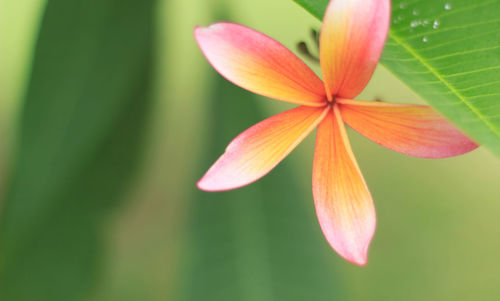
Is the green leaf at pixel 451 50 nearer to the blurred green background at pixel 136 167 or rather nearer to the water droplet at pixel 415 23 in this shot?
the water droplet at pixel 415 23

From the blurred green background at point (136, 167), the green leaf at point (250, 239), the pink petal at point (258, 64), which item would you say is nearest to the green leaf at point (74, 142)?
the blurred green background at point (136, 167)

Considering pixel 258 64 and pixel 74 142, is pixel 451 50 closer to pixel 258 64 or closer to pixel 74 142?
pixel 258 64

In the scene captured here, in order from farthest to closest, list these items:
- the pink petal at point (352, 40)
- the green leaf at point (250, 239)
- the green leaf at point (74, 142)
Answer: the green leaf at point (250, 239) → the green leaf at point (74, 142) → the pink petal at point (352, 40)

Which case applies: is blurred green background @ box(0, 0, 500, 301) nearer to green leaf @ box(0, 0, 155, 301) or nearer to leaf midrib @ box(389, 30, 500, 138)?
green leaf @ box(0, 0, 155, 301)

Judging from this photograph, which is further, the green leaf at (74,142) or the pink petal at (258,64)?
the green leaf at (74,142)

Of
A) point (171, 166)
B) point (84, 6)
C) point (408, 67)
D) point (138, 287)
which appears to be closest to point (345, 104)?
point (408, 67)

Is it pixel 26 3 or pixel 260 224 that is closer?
pixel 260 224

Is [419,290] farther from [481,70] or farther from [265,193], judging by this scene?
[481,70]

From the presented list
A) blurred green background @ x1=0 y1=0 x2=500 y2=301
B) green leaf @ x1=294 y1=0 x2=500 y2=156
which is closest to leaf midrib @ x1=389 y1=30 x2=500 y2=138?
green leaf @ x1=294 y1=0 x2=500 y2=156
